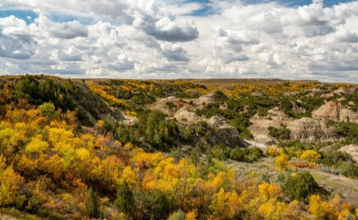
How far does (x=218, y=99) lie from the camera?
109 m

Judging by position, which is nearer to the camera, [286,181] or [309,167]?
[286,181]

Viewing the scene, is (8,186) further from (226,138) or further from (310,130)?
(310,130)

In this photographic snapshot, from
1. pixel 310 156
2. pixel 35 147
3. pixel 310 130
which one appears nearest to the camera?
pixel 35 147

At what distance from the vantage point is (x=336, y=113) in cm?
9206

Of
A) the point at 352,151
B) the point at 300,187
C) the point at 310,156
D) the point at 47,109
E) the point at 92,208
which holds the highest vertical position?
the point at 47,109

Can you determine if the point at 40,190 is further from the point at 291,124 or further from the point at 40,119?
the point at 291,124

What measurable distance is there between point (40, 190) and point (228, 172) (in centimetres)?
1991

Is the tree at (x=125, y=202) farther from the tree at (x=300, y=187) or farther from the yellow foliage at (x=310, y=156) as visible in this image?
the yellow foliage at (x=310, y=156)

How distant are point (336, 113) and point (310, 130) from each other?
1065 inches

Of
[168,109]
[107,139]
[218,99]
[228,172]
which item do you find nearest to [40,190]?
[107,139]

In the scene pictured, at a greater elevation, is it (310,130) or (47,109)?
(47,109)

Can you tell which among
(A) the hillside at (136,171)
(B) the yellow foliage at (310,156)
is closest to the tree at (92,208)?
(A) the hillside at (136,171)

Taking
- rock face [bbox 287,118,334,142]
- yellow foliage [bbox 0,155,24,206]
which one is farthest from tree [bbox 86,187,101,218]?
rock face [bbox 287,118,334,142]

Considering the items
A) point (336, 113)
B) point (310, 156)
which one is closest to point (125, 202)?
point (310, 156)
